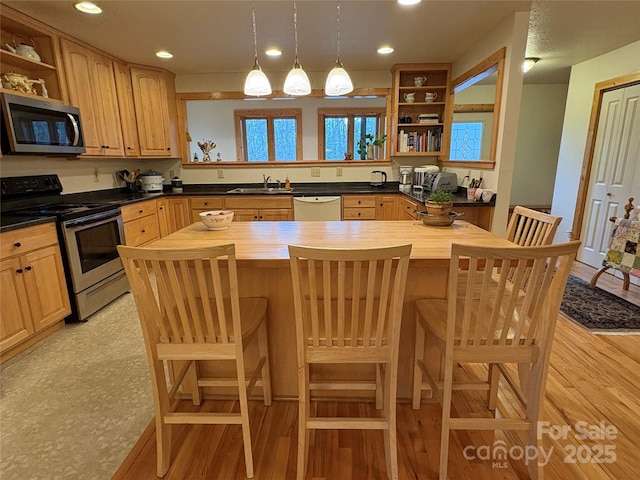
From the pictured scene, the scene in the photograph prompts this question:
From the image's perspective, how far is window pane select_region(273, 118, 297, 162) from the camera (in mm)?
7887

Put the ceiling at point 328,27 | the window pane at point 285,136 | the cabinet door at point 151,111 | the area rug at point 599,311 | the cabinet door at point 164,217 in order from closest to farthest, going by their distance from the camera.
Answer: the ceiling at point 328,27
the area rug at point 599,311
the cabinet door at point 151,111
the cabinet door at point 164,217
the window pane at point 285,136

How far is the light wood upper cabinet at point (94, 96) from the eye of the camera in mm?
3086

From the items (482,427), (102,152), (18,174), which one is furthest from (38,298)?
(482,427)

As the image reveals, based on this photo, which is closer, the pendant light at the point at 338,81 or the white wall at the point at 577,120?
the pendant light at the point at 338,81

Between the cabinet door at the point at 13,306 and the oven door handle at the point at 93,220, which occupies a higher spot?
the oven door handle at the point at 93,220

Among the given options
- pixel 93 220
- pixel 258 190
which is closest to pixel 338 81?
pixel 93 220

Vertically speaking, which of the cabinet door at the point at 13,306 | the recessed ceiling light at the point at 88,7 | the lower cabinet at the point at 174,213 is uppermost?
the recessed ceiling light at the point at 88,7

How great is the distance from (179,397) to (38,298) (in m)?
1.41

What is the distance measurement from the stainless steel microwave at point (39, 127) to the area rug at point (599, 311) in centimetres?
444

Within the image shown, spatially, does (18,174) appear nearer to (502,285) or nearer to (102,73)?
(102,73)

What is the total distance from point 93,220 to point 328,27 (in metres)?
2.60

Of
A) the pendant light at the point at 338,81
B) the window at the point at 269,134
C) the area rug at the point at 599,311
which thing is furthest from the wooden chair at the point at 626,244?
the window at the point at 269,134

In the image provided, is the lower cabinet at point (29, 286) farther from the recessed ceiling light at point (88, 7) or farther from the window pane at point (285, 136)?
the window pane at point (285, 136)

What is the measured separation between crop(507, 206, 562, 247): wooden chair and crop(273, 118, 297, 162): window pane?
6.48 m
